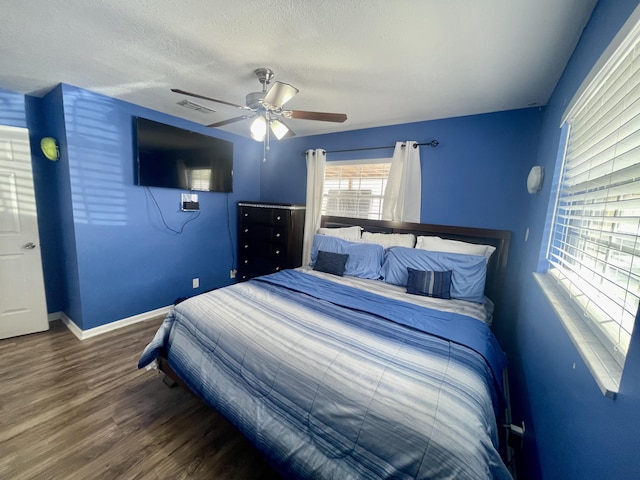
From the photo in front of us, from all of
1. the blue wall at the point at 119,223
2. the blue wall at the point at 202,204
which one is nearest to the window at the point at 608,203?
the blue wall at the point at 202,204

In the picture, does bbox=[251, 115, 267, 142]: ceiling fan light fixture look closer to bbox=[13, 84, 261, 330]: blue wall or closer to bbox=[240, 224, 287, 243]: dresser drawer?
bbox=[240, 224, 287, 243]: dresser drawer

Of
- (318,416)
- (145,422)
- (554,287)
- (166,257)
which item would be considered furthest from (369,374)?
(166,257)

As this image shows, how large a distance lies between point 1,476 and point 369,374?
77.5 inches

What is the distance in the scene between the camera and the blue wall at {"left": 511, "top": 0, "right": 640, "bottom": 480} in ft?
1.92

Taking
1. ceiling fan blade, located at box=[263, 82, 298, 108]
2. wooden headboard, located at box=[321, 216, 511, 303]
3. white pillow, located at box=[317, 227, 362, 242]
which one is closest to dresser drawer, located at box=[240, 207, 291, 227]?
white pillow, located at box=[317, 227, 362, 242]

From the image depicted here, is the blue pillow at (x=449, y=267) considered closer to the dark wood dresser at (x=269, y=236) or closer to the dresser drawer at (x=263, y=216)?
the dark wood dresser at (x=269, y=236)

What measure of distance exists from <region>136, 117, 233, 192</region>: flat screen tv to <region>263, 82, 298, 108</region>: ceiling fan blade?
1789 mm

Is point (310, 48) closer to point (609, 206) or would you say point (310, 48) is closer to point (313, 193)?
point (609, 206)

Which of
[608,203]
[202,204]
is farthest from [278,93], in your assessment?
[202,204]

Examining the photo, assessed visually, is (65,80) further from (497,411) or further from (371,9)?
(497,411)

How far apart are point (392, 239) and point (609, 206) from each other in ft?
6.30

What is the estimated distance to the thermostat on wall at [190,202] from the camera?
10.4 feet

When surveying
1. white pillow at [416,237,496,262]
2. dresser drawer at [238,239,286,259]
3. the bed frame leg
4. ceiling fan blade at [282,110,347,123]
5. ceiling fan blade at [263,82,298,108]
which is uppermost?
ceiling fan blade at [263,82,298,108]

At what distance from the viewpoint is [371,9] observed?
1.24 m
